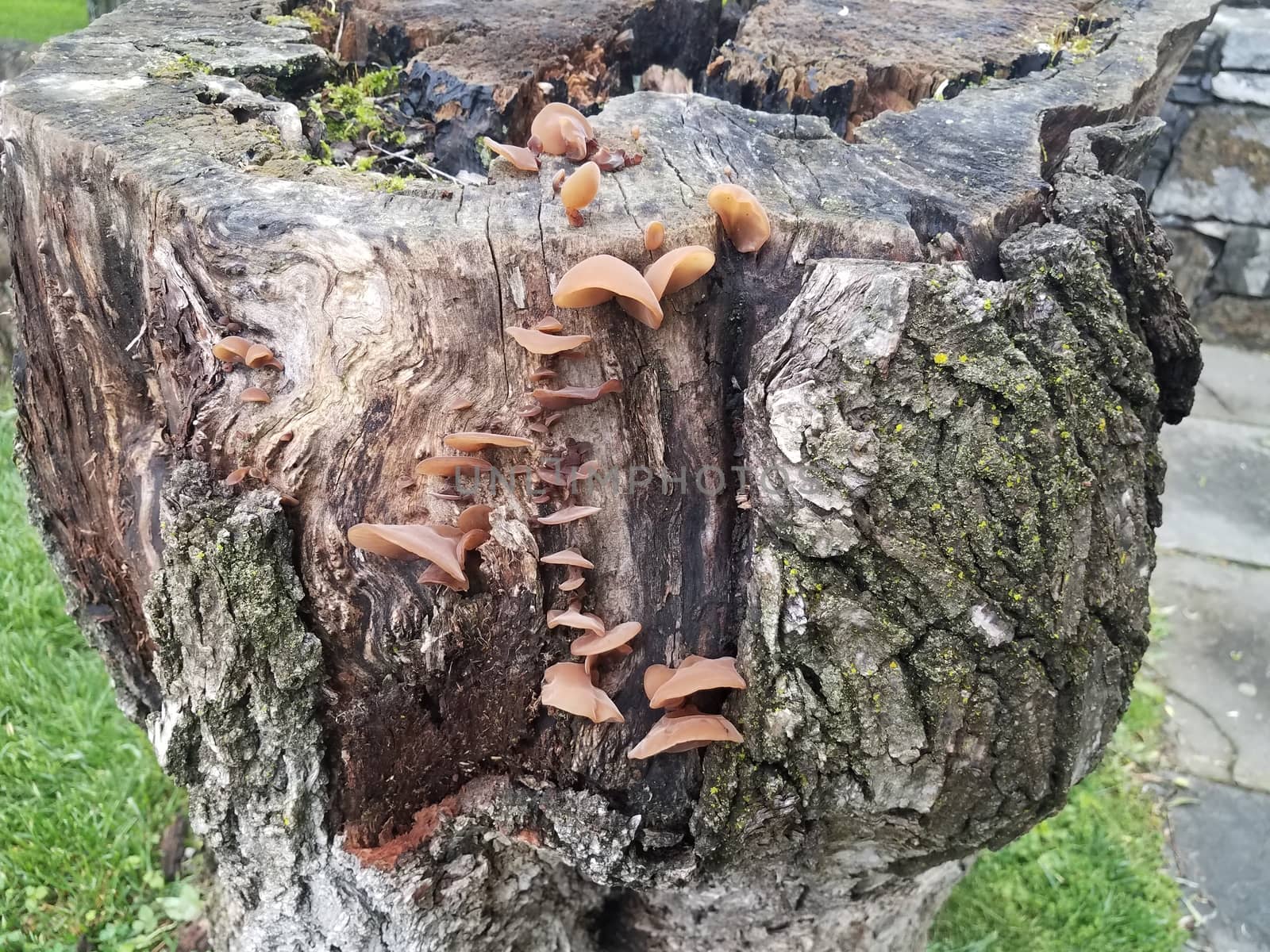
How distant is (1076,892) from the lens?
3.79 m

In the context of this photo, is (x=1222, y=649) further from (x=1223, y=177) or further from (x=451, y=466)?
(x=451, y=466)

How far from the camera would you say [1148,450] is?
217 centimetres

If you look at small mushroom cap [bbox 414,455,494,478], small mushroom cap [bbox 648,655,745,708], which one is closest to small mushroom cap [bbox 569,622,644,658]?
small mushroom cap [bbox 648,655,745,708]

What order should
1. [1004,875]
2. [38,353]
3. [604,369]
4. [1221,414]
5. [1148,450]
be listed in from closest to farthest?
1. [604,369]
2. [1148,450]
3. [38,353]
4. [1004,875]
5. [1221,414]

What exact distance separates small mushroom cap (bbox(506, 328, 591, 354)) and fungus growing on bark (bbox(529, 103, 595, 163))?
0.58 meters

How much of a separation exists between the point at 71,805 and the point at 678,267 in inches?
125

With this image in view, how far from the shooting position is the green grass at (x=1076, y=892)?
143 inches

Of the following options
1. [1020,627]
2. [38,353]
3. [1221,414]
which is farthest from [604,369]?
[1221,414]

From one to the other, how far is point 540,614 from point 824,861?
3.01 ft

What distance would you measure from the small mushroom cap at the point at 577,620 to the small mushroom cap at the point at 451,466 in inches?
13.2

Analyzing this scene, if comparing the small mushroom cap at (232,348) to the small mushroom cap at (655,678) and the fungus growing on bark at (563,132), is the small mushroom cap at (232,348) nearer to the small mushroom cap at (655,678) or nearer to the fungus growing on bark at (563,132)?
the fungus growing on bark at (563,132)

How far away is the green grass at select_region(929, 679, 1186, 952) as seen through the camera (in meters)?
3.63

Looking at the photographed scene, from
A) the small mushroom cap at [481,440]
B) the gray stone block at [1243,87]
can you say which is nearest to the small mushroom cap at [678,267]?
the small mushroom cap at [481,440]

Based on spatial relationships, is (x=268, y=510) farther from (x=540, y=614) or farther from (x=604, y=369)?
(x=604, y=369)
